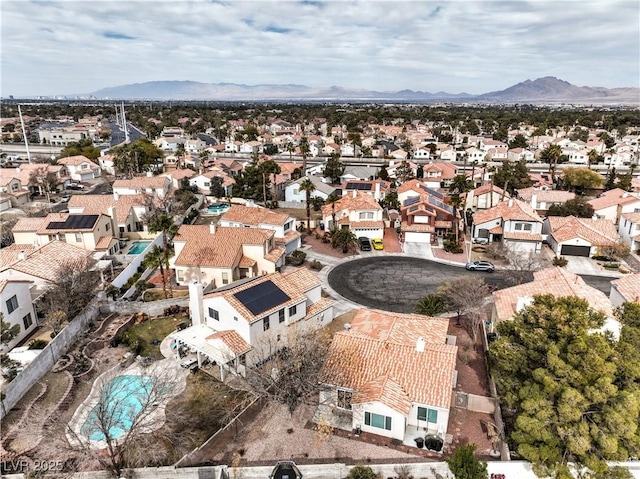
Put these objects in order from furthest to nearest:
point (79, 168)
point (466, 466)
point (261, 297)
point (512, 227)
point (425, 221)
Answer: point (79, 168), point (425, 221), point (512, 227), point (261, 297), point (466, 466)

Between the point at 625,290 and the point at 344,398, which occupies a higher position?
the point at 625,290

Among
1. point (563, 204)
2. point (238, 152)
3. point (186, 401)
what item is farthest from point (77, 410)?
point (238, 152)

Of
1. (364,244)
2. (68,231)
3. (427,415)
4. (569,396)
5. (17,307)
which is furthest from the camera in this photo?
(364,244)

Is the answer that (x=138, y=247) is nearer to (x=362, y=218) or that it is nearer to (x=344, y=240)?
(x=344, y=240)

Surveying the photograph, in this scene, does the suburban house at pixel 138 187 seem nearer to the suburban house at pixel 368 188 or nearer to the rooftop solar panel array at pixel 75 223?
the rooftop solar panel array at pixel 75 223

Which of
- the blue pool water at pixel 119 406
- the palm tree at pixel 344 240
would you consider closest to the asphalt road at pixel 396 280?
the palm tree at pixel 344 240

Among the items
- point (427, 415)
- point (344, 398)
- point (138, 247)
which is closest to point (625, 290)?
point (427, 415)
